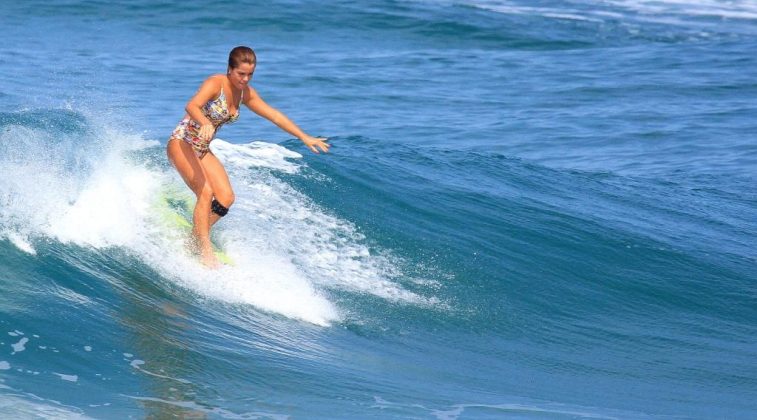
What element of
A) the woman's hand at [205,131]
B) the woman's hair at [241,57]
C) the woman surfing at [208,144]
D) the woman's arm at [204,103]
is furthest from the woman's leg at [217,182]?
the woman's hair at [241,57]

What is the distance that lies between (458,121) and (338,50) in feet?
21.0

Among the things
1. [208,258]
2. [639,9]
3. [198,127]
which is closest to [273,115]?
[198,127]

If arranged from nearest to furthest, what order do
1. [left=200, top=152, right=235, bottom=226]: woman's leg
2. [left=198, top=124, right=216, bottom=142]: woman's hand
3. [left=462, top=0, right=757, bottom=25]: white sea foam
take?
[left=198, top=124, right=216, bottom=142]: woman's hand → [left=200, top=152, right=235, bottom=226]: woman's leg → [left=462, top=0, right=757, bottom=25]: white sea foam

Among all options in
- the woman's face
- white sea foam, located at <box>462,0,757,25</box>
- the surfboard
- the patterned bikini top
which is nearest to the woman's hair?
the woman's face

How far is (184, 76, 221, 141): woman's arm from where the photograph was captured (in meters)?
6.96

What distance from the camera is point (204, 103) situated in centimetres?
725

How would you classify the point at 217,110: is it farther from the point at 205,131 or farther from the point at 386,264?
the point at 386,264

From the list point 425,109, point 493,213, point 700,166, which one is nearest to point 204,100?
point 493,213

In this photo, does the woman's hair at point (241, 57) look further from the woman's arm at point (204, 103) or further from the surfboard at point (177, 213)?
the surfboard at point (177, 213)

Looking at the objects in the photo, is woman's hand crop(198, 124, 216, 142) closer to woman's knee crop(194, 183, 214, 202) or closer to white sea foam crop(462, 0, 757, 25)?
woman's knee crop(194, 183, 214, 202)

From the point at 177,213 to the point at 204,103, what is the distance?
150 centimetres

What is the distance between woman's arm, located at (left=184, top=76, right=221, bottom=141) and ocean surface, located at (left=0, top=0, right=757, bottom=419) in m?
1.13

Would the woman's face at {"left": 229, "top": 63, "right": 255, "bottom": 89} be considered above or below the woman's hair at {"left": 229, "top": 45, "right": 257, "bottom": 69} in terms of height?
below

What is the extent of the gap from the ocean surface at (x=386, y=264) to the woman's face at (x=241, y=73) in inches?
52.4
